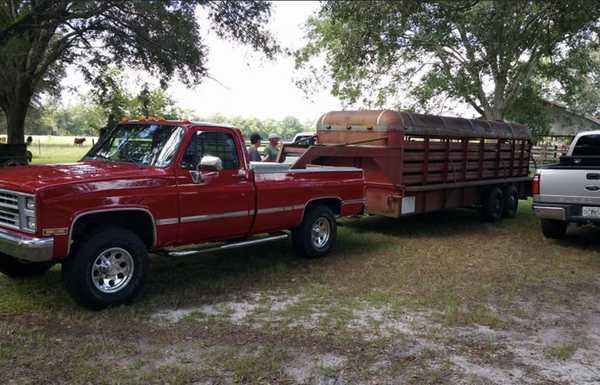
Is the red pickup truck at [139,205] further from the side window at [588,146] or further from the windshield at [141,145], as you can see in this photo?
the side window at [588,146]

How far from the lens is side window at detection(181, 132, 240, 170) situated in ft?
20.5

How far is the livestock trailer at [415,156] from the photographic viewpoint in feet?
31.2

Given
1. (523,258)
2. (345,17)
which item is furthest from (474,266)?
(345,17)

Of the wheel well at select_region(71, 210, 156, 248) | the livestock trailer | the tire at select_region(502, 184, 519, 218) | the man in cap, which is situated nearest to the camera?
the wheel well at select_region(71, 210, 156, 248)

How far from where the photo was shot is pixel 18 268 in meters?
6.25

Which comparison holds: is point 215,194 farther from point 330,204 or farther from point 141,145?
point 330,204

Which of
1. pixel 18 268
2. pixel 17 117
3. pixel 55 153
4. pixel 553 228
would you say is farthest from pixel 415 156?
pixel 55 153

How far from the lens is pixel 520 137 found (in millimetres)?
12938

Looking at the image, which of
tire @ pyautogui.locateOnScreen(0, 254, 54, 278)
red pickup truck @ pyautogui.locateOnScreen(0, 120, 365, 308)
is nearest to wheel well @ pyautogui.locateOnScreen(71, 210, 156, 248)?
red pickup truck @ pyautogui.locateOnScreen(0, 120, 365, 308)

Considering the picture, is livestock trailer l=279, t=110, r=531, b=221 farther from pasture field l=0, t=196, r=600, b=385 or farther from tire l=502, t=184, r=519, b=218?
pasture field l=0, t=196, r=600, b=385

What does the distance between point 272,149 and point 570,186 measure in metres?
5.71

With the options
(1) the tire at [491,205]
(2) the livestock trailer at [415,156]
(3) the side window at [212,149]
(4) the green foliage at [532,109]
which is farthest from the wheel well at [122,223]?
(4) the green foliage at [532,109]

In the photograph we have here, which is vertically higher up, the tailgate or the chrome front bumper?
the tailgate

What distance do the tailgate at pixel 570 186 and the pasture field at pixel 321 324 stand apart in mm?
984
